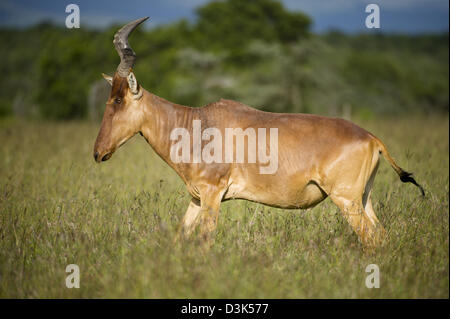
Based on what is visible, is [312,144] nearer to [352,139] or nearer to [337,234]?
[352,139]

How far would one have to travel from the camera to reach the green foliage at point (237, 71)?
3766 centimetres

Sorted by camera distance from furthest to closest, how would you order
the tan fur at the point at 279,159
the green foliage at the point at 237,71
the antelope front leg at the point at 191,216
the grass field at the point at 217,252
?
the green foliage at the point at 237,71 → the antelope front leg at the point at 191,216 → the tan fur at the point at 279,159 → the grass field at the point at 217,252

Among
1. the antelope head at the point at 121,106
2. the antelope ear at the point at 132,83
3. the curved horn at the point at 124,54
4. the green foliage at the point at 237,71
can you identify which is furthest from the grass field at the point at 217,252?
the green foliage at the point at 237,71

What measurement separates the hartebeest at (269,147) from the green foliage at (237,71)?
Answer: 1034 inches

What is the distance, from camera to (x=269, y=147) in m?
5.13

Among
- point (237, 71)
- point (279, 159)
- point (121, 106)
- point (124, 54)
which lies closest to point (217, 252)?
point (279, 159)

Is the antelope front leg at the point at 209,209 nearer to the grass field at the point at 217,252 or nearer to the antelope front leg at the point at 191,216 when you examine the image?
the grass field at the point at 217,252

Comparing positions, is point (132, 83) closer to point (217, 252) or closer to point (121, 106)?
point (121, 106)

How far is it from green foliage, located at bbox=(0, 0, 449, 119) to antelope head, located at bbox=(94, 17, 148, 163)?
26.4 m

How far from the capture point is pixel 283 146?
5.09 m

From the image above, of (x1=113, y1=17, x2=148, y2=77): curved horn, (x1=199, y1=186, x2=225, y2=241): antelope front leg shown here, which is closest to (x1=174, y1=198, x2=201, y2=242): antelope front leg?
(x1=199, y1=186, x2=225, y2=241): antelope front leg

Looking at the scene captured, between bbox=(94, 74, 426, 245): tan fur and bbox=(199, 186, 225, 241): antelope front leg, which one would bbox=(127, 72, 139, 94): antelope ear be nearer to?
bbox=(94, 74, 426, 245): tan fur

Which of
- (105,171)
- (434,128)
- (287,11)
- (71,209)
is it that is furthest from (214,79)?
(71,209)
